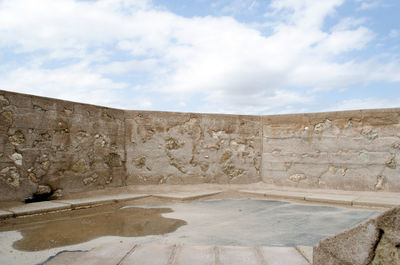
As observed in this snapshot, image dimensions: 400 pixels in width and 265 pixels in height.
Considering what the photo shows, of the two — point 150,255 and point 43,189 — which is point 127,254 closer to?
point 150,255

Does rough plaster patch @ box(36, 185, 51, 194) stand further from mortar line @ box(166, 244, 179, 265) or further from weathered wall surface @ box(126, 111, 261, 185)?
mortar line @ box(166, 244, 179, 265)

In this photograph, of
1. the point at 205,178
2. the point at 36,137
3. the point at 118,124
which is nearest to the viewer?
the point at 36,137

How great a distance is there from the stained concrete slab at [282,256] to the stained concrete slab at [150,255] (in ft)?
2.10

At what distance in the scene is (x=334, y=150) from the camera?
551cm

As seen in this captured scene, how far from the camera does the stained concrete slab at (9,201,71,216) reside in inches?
144

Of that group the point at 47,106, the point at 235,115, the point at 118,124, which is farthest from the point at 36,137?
the point at 235,115

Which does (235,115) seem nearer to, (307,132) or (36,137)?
(307,132)

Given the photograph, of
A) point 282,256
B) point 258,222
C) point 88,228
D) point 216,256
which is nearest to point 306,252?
point 282,256

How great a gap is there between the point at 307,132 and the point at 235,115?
1393 millimetres

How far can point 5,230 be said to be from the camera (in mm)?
3092

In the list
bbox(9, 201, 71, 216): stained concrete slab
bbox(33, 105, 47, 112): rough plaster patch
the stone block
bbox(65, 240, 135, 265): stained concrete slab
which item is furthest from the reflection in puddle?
the stone block

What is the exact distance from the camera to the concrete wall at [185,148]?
428 centimetres

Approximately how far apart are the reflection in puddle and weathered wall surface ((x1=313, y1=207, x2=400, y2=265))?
1771 millimetres

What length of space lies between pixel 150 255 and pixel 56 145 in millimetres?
3137
